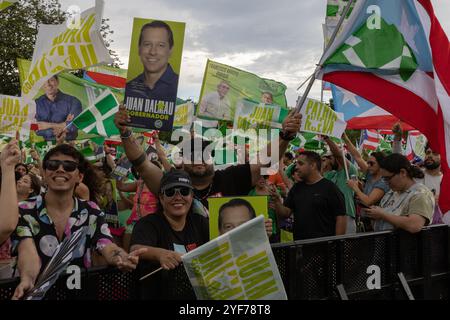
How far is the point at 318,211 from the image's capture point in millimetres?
5625

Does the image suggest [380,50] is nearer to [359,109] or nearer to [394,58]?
[394,58]

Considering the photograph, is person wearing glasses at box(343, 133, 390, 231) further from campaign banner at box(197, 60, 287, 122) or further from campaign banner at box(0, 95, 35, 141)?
campaign banner at box(0, 95, 35, 141)

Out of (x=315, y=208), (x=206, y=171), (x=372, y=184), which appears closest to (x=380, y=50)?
(x=315, y=208)

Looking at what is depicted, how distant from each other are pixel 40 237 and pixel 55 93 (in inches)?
186

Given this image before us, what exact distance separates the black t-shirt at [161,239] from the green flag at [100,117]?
404cm

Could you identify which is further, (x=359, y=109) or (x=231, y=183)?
(x=359, y=109)

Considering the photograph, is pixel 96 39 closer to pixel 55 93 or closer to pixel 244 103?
pixel 55 93

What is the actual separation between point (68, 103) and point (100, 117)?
0.61 m

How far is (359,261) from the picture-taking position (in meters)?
4.08

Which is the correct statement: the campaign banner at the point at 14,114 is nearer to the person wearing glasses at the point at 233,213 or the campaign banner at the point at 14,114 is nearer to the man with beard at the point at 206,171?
the man with beard at the point at 206,171

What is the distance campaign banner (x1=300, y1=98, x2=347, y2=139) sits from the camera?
695 centimetres

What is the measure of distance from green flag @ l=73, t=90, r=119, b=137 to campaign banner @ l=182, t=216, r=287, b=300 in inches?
192

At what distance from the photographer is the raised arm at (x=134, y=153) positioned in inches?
167
